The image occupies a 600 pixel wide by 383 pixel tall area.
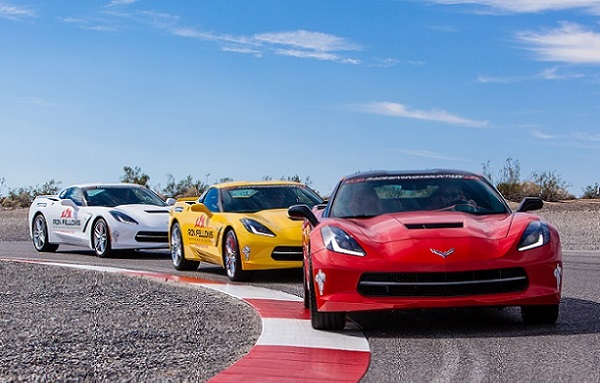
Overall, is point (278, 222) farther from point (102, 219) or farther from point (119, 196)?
point (119, 196)

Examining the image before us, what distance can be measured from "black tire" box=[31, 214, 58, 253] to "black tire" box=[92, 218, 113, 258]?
6.52 ft

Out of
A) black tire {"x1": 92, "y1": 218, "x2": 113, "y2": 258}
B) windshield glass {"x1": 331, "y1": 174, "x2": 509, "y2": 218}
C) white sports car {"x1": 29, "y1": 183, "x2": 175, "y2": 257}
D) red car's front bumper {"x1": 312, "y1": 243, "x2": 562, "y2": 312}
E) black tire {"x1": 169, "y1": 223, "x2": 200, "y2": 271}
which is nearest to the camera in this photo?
red car's front bumper {"x1": 312, "y1": 243, "x2": 562, "y2": 312}

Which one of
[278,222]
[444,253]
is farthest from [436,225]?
[278,222]

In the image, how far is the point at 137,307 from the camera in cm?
1003

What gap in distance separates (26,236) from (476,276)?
74.2ft

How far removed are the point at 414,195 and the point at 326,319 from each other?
172cm

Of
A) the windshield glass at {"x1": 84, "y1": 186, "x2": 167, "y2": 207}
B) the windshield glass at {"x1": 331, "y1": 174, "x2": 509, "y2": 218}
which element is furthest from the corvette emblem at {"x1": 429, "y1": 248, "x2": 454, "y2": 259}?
the windshield glass at {"x1": 84, "y1": 186, "x2": 167, "y2": 207}

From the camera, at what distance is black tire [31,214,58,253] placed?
67.8 ft

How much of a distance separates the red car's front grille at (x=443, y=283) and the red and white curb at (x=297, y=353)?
0.42 metres

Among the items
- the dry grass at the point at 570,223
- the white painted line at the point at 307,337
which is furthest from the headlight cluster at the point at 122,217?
the white painted line at the point at 307,337

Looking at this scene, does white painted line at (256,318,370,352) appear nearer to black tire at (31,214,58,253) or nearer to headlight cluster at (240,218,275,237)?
headlight cluster at (240,218,275,237)

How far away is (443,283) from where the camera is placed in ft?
25.4

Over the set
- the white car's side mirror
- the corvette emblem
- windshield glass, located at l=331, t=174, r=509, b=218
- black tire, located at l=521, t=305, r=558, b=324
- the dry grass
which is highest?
windshield glass, located at l=331, t=174, r=509, b=218

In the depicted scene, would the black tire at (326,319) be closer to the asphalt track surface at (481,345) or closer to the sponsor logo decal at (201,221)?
the asphalt track surface at (481,345)
